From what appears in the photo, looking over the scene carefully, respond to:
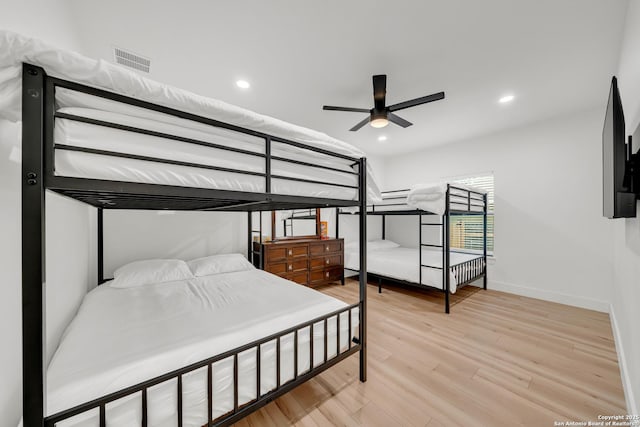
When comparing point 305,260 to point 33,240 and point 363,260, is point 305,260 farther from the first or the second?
point 33,240

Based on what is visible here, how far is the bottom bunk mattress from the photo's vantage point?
120 inches

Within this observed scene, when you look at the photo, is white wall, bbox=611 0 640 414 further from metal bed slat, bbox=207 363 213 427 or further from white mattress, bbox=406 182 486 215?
metal bed slat, bbox=207 363 213 427

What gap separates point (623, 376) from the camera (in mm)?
1644

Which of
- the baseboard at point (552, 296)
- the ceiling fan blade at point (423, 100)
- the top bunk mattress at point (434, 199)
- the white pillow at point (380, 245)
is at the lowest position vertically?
the baseboard at point (552, 296)

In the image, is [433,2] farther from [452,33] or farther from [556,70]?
[556,70]

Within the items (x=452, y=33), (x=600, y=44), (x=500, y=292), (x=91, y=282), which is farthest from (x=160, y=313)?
(x=500, y=292)

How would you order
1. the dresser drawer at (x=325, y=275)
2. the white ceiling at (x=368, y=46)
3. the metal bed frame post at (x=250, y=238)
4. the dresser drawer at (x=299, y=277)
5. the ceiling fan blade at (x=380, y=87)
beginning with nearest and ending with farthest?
the white ceiling at (x=368, y=46) < the ceiling fan blade at (x=380, y=87) < the metal bed frame post at (x=250, y=238) < the dresser drawer at (x=299, y=277) < the dresser drawer at (x=325, y=275)

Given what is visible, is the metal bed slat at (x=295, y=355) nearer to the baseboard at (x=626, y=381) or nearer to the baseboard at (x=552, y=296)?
the baseboard at (x=626, y=381)

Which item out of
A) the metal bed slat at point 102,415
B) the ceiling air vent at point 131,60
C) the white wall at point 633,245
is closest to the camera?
the metal bed slat at point 102,415

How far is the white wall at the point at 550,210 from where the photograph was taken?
2.96m

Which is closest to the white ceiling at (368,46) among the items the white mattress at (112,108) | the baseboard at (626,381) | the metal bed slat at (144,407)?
the white mattress at (112,108)

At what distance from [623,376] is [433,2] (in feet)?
9.39

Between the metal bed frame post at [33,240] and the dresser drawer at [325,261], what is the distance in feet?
10.3

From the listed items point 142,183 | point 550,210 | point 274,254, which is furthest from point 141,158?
point 550,210
